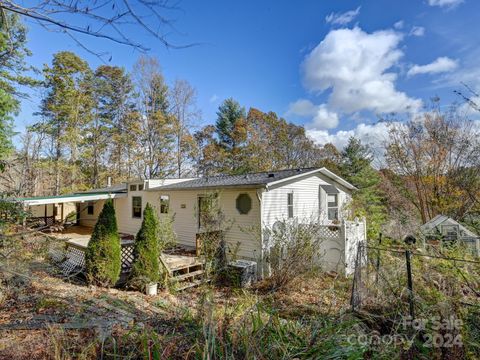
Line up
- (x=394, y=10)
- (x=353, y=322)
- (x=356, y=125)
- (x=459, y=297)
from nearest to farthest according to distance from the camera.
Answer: (x=353, y=322) < (x=459, y=297) < (x=394, y=10) < (x=356, y=125)

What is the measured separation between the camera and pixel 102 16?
5.74 feet

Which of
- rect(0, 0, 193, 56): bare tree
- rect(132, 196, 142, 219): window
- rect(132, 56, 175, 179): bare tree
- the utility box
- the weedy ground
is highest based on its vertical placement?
rect(132, 56, 175, 179): bare tree

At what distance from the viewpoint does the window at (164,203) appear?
13.0m

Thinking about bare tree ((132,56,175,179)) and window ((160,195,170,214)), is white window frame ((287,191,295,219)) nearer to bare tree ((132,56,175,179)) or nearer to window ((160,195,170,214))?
window ((160,195,170,214))

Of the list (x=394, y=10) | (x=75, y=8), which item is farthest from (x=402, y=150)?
(x=75, y=8)

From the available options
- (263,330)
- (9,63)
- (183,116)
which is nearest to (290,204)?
(263,330)

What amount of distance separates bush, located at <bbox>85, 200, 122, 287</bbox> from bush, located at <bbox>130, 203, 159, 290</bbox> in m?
0.45

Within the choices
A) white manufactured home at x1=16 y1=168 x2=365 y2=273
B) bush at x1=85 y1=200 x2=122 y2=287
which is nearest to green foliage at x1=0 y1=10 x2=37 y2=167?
bush at x1=85 y1=200 x2=122 y2=287

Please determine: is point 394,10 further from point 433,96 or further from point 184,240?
point 184,240

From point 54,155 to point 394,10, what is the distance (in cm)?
2282

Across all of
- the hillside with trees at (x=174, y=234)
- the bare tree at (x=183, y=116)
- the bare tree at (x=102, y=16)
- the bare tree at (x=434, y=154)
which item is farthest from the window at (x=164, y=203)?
the bare tree at (x=434, y=154)

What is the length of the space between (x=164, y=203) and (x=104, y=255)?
6.47 metres

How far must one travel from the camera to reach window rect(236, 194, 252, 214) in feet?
32.6

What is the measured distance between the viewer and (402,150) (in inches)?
640
